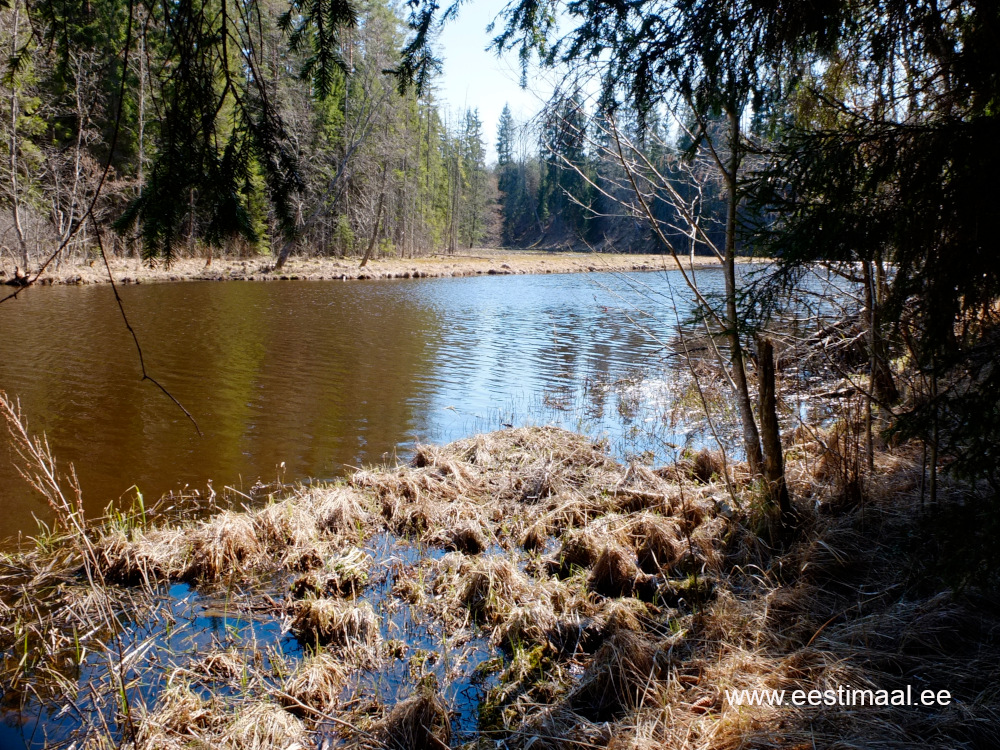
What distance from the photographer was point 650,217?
4.10 metres

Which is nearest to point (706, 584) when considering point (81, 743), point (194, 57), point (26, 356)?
point (81, 743)

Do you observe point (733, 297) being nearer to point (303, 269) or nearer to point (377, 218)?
point (303, 269)

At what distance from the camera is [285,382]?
33.2 ft

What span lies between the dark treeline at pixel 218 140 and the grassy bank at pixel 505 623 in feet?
5.04

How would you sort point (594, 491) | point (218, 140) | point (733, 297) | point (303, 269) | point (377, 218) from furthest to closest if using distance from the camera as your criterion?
point (377, 218) → point (303, 269) → point (218, 140) → point (594, 491) → point (733, 297)

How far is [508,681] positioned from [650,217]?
2.97 m

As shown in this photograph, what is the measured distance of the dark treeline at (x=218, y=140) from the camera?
2.64 meters

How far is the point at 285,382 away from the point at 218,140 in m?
5.13

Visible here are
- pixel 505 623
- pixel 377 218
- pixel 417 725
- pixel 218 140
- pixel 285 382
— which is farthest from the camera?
pixel 377 218

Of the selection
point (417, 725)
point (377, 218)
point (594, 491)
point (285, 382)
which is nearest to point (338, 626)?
point (417, 725)

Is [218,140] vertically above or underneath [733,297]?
above

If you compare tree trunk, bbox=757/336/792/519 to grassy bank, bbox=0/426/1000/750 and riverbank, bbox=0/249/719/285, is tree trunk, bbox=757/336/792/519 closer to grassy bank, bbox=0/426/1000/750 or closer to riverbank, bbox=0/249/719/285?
grassy bank, bbox=0/426/1000/750

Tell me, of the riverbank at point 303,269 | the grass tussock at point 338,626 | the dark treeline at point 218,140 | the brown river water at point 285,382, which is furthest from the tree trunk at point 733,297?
the riverbank at point 303,269

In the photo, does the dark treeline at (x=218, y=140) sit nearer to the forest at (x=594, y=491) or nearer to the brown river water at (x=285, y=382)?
the forest at (x=594, y=491)
